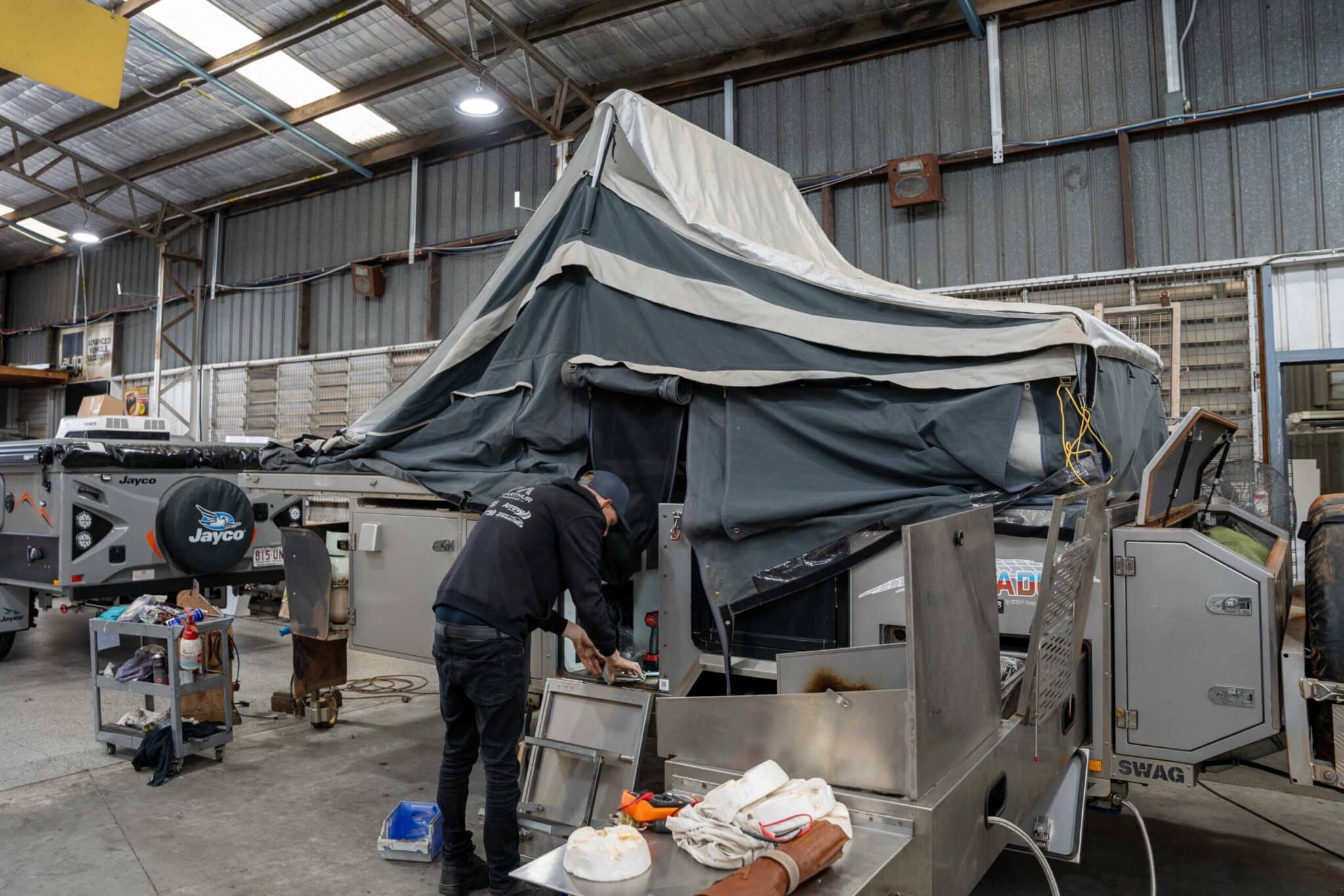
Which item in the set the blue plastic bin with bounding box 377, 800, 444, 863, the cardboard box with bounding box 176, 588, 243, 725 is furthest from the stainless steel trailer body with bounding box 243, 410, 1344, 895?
the cardboard box with bounding box 176, 588, 243, 725

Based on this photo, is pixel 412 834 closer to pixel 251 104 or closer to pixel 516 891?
pixel 516 891

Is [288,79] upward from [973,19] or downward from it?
upward

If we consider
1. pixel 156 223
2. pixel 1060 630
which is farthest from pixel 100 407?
pixel 1060 630

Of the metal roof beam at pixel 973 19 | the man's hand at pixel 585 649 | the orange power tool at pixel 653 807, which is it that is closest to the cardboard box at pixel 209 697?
the man's hand at pixel 585 649

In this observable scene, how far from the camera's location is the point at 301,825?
13.9 ft

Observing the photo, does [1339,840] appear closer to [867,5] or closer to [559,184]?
[559,184]

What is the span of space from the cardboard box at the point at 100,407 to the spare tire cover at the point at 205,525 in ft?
20.3

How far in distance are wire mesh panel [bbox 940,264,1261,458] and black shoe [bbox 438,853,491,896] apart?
21.1 ft

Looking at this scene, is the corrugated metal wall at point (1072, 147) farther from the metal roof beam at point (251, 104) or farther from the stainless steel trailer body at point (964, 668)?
the stainless steel trailer body at point (964, 668)

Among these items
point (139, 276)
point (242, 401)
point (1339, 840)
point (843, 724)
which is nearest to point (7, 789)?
point (843, 724)

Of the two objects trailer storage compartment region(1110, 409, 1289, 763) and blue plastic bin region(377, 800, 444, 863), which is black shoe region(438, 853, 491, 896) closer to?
blue plastic bin region(377, 800, 444, 863)

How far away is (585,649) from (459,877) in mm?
1028

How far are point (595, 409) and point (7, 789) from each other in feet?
12.3

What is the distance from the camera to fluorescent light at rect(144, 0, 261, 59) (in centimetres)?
965
